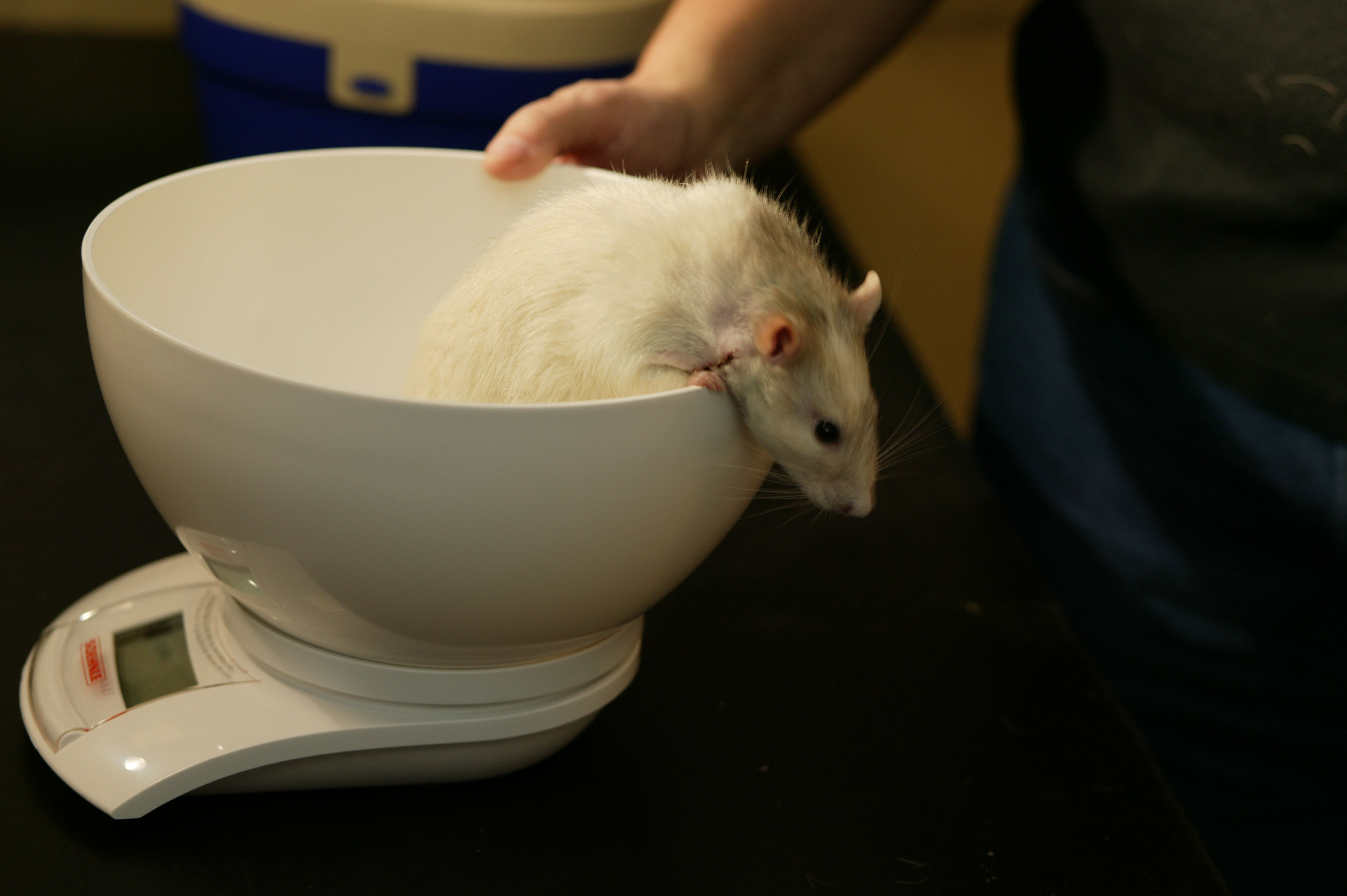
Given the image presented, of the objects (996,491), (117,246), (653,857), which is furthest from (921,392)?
(117,246)

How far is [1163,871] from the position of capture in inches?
24.5

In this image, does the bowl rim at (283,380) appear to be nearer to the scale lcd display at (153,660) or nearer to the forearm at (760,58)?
the scale lcd display at (153,660)

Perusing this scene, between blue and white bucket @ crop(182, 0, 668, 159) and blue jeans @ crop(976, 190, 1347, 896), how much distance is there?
550 millimetres

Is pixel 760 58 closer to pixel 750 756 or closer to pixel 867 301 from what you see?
pixel 867 301

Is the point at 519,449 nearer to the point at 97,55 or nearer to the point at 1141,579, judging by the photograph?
the point at 1141,579

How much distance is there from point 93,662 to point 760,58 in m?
0.76

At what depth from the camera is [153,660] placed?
1.97 feet

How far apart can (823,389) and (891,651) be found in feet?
0.78

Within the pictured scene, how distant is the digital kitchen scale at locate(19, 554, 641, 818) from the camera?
54 centimetres

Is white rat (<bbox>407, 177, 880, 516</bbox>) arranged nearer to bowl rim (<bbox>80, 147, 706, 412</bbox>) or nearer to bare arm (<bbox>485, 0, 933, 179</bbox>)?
bowl rim (<bbox>80, 147, 706, 412</bbox>)

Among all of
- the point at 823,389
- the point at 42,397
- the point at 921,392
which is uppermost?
the point at 823,389

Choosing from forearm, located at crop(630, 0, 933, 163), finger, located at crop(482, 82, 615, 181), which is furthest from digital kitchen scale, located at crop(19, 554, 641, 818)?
forearm, located at crop(630, 0, 933, 163)

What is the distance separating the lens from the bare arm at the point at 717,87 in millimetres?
857

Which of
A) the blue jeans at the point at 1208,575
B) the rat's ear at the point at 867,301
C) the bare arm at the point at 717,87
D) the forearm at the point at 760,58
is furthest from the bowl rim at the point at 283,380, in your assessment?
the blue jeans at the point at 1208,575
